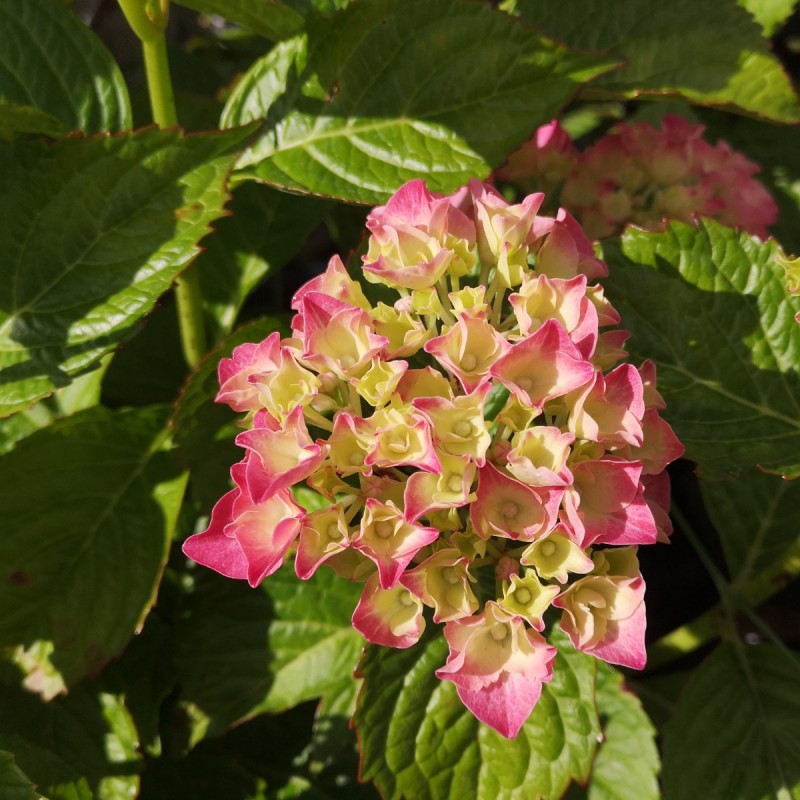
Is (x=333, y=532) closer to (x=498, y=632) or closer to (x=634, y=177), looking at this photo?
(x=498, y=632)

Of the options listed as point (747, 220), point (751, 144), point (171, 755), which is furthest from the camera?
point (751, 144)

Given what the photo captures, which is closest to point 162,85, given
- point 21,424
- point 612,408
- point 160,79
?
point 160,79

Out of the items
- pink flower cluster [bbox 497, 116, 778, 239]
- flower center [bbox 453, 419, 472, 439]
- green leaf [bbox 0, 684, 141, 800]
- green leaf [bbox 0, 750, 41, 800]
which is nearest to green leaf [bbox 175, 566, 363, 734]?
green leaf [bbox 0, 684, 141, 800]

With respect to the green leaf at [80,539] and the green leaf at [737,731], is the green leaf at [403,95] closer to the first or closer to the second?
the green leaf at [80,539]

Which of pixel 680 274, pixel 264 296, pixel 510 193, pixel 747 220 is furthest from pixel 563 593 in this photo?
pixel 264 296

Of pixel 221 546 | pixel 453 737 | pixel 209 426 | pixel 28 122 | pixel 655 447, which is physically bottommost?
pixel 453 737

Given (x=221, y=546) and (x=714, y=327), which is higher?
(x=714, y=327)

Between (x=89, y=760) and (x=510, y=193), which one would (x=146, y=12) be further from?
(x=89, y=760)
